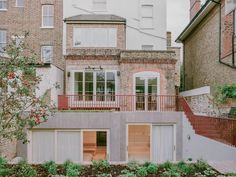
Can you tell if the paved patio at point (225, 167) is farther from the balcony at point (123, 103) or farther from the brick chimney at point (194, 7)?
the brick chimney at point (194, 7)

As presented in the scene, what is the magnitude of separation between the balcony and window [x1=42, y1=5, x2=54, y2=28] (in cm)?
863

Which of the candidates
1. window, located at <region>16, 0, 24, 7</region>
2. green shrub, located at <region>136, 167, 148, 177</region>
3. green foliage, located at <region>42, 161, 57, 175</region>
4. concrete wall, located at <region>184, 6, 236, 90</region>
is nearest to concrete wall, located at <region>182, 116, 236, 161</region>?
concrete wall, located at <region>184, 6, 236, 90</region>

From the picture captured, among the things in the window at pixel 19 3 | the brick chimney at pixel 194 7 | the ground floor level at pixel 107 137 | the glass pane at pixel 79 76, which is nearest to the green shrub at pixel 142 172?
the ground floor level at pixel 107 137

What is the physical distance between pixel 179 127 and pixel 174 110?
5.39 feet

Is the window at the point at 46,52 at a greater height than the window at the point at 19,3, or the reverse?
the window at the point at 19,3

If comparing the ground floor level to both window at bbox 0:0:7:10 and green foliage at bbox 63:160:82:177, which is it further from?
window at bbox 0:0:7:10

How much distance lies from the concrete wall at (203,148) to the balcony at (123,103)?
2.26 meters

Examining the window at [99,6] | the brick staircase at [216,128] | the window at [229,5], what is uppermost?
the window at [99,6]

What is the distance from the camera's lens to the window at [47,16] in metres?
29.0

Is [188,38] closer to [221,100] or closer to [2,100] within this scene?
[221,100]

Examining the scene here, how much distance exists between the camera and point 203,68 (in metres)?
23.3

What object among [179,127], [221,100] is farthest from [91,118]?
[221,100]

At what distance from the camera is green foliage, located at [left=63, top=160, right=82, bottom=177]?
8.22 metres

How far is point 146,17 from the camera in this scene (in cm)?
2741
